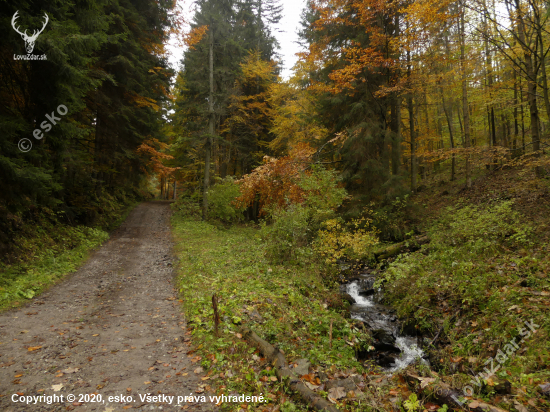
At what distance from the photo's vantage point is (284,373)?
4.10 meters

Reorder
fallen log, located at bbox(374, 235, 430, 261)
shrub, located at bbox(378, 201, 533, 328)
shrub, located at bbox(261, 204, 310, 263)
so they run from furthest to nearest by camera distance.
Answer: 1. fallen log, located at bbox(374, 235, 430, 261)
2. shrub, located at bbox(261, 204, 310, 263)
3. shrub, located at bbox(378, 201, 533, 328)

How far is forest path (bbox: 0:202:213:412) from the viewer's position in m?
3.92

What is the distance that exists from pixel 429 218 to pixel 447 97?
41.0ft

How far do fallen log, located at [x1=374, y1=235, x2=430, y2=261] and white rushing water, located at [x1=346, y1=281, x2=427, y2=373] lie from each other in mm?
2222

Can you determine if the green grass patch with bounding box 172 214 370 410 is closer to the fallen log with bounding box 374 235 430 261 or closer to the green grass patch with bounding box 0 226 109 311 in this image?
the green grass patch with bounding box 0 226 109 311

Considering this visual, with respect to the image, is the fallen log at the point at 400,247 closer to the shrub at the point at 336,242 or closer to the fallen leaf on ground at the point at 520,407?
the shrub at the point at 336,242

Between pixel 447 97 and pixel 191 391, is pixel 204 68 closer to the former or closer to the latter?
pixel 447 97

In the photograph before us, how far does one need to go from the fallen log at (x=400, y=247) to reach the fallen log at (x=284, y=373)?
821 cm

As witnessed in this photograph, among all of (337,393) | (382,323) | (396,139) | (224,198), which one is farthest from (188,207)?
(337,393)

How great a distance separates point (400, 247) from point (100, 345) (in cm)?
1080

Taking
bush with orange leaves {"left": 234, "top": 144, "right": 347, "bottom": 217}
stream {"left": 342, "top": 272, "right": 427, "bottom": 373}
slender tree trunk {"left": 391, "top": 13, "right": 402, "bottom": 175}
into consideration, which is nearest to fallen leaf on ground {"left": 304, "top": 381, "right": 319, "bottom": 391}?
stream {"left": 342, "top": 272, "right": 427, "bottom": 373}

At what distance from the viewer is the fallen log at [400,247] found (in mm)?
11148

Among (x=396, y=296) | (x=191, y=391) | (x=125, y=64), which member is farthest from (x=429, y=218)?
(x=125, y=64)

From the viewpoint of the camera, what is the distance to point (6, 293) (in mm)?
6895
